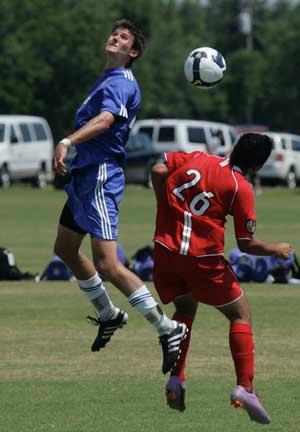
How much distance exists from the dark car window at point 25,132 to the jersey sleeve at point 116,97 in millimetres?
36773

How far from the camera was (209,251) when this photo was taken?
8930mm

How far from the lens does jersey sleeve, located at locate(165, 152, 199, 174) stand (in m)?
9.00

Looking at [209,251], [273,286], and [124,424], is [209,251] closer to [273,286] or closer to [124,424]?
[124,424]

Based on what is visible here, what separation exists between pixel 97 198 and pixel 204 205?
3.49 ft

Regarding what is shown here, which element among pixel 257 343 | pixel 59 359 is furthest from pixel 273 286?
pixel 59 359

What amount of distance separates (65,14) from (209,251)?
55.0m

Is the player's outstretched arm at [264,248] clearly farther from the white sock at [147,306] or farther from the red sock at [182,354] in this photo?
the white sock at [147,306]

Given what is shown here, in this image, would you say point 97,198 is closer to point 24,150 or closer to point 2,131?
point 2,131

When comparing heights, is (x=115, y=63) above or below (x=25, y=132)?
above

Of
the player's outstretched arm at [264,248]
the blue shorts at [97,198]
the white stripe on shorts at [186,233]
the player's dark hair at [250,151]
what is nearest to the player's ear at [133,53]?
the blue shorts at [97,198]

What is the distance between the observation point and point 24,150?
45906 millimetres

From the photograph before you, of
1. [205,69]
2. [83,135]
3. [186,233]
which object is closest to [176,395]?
[186,233]

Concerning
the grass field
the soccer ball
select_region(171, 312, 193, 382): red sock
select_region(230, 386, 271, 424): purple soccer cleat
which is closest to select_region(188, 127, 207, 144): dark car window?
the grass field

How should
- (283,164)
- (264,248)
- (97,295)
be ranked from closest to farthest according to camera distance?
(264,248)
(97,295)
(283,164)
